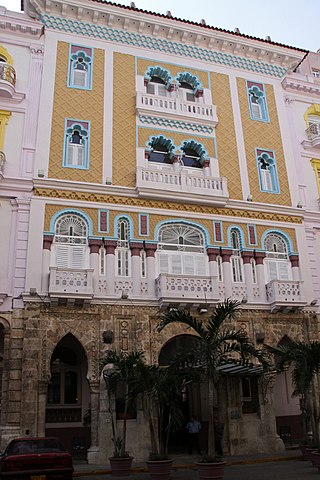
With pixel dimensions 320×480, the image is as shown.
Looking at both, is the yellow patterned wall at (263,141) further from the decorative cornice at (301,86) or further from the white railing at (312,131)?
the white railing at (312,131)

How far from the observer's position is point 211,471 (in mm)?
12242

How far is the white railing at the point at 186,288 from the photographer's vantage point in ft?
61.3

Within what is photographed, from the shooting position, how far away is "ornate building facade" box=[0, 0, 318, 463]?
17.8 m

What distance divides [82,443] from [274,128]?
1691 centimetres

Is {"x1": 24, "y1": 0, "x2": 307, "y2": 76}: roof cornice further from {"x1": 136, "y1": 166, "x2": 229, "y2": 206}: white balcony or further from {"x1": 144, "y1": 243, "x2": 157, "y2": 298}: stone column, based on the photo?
{"x1": 144, "y1": 243, "x2": 157, "y2": 298}: stone column

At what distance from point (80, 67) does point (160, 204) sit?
7.47 metres

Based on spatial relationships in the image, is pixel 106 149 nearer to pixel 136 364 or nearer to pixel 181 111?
pixel 181 111

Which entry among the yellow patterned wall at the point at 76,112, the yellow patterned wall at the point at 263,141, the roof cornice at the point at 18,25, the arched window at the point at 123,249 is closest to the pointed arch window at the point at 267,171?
the yellow patterned wall at the point at 263,141

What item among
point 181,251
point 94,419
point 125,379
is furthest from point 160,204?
point 94,419

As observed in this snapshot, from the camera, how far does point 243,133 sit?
23.7 metres

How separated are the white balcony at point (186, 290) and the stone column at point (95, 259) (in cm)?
237

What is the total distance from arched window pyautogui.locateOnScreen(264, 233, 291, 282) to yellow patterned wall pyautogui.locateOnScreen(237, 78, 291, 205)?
1811mm

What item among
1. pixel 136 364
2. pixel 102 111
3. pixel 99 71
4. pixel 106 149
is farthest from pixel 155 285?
pixel 99 71

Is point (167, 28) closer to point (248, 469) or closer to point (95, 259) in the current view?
point (95, 259)
